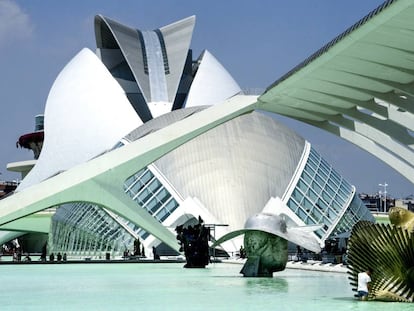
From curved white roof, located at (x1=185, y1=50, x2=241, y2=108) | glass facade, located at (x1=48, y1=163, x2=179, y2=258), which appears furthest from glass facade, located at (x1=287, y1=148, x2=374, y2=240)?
curved white roof, located at (x1=185, y1=50, x2=241, y2=108)

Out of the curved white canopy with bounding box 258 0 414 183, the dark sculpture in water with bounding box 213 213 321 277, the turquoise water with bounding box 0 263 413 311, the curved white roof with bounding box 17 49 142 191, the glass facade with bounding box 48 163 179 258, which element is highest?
the curved white roof with bounding box 17 49 142 191

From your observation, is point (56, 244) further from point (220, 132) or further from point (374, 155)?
point (374, 155)

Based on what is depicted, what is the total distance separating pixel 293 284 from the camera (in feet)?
78.6

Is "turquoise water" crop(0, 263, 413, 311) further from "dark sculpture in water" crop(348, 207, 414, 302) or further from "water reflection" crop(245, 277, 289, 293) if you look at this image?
"dark sculpture in water" crop(348, 207, 414, 302)

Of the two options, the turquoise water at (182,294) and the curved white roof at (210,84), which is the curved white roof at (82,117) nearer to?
the curved white roof at (210,84)

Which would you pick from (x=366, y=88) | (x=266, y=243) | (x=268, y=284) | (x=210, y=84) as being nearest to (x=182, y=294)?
(x=268, y=284)

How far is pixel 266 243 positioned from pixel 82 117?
43.5m

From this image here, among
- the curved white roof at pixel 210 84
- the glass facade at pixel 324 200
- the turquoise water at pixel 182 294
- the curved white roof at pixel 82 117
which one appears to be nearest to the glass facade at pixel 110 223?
the glass facade at pixel 324 200

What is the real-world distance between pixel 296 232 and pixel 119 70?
4683 cm

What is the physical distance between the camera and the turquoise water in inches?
668

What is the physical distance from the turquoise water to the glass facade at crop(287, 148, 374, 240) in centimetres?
2391

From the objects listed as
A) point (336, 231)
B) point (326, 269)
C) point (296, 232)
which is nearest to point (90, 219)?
point (336, 231)

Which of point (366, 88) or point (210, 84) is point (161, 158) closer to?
point (210, 84)

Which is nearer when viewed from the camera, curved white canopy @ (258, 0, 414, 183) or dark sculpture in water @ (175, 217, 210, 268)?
curved white canopy @ (258, 0, 414, 183)
